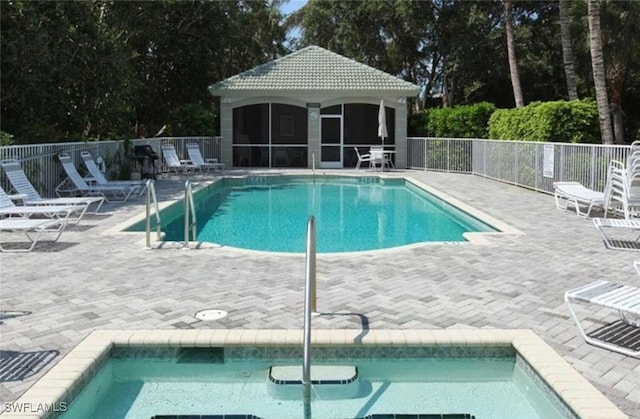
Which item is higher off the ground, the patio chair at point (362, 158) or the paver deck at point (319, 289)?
the patio chair at point (362, 158)

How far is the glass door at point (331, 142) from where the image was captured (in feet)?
80.3

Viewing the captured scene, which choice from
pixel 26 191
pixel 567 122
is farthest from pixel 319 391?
pixel 567 122

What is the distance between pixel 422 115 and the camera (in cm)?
2498

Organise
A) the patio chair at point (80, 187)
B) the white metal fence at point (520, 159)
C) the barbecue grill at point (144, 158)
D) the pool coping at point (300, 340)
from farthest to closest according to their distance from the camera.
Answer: the barbecue grill at point (144, 158), the patio chair at point (80, 187), the white metal fence at point (520, 159), the pool coping at point (300, 340)

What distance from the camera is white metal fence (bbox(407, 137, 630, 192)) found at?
482 inches

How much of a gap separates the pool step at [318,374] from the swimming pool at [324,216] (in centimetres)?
497

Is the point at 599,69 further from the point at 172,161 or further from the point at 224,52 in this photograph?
the point at 224,52

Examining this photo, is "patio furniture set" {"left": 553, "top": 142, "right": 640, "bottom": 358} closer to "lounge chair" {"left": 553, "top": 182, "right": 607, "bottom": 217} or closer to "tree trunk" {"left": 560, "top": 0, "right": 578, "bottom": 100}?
"lounge chair" {"left": 553, "top": 182, "right": 607, "bottom": 217}

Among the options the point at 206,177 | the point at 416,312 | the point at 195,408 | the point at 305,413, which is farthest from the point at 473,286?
the point at 206,177

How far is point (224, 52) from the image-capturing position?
31.4 meters

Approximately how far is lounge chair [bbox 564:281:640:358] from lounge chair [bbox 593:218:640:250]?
10.8 ft

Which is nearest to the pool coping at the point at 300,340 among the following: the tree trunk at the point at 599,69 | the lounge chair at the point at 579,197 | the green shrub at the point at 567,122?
the lounge chair at the point at 579,197

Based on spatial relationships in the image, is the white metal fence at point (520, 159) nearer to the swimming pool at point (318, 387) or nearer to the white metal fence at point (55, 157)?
the swimming pool at point (318, 387)

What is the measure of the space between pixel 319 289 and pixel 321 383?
1.92 meters
